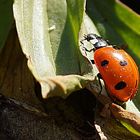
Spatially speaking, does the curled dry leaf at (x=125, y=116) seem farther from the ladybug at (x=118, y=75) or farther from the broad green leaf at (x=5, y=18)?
the broad green leaf at (x=5, y=18)

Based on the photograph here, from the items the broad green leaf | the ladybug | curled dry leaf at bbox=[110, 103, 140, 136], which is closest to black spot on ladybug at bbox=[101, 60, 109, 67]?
the ladybug

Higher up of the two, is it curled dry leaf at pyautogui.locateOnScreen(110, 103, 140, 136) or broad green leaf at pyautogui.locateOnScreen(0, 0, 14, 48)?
broad green leaf at pyautogui.locateOnScreen(0, 0, 14, 48)

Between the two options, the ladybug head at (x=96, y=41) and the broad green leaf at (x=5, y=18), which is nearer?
the broad green leaf at (x=5, y=18)

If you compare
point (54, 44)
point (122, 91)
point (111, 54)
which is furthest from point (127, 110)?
point (54, 44)

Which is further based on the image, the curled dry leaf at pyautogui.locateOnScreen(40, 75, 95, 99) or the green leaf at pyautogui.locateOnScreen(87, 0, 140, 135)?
the green leaf at pyautogui.locateOnScreen(87, 0, 140, 135)

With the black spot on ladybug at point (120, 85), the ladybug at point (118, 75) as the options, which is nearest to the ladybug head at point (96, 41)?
the ladybug at point (118, 75)

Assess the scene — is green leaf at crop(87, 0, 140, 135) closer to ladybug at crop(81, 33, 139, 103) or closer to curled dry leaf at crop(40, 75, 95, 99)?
ladybug at crop(81, 33, 139, 103)

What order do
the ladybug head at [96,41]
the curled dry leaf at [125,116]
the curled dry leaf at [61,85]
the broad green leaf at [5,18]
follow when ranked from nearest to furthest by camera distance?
the curled dry leaf at [61,85]
the curled dry leaf at [125,116]
the broad green leaf at [5,18]
the ladybug head at [96,41]
